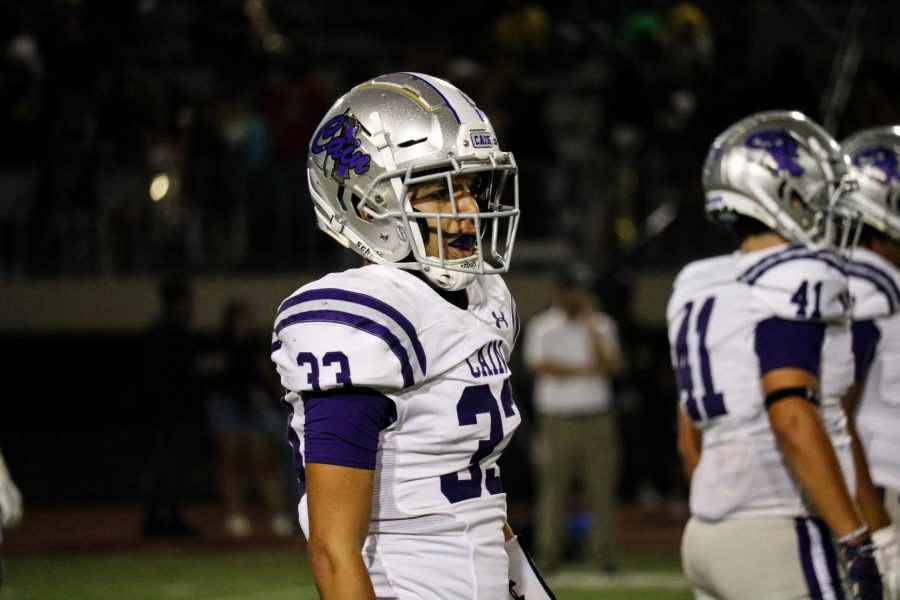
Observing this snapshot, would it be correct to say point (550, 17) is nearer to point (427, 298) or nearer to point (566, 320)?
point (566, 320)

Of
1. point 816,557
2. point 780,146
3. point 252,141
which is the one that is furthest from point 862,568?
point 252,141

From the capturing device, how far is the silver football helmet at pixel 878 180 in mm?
4223

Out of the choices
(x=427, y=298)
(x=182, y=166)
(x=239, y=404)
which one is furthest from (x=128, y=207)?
(x=427, y=298)

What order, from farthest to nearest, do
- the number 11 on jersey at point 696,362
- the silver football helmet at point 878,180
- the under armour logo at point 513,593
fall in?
the silver football helmet at point 878,180
the number 11 on jersey at point 696,362
the under armour logo at point 513,593

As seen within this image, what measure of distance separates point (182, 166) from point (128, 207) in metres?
0.53

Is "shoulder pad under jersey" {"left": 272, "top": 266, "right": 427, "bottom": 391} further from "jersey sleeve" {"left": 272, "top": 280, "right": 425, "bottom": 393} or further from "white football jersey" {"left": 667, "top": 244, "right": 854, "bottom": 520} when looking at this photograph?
"white football jersey" {"left": 667, "top": 244, "right": 854, "bottom": 520}

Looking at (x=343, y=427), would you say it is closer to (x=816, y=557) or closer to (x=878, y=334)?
(x=816, y=557)

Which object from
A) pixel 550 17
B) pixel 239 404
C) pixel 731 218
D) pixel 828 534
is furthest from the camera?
pixel 550 17

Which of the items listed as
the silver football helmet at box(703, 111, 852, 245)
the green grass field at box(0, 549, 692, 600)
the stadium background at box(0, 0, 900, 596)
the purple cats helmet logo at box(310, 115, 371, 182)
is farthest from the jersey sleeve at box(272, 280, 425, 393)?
the stadium background at box(0, 0, 900, 596)

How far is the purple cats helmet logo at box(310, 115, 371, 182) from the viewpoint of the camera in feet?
8.71

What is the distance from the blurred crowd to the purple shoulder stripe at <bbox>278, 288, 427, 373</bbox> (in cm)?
881

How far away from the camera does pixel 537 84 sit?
13.3 meters

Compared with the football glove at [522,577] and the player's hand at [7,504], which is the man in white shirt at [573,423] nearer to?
the player's hand at [7,504]

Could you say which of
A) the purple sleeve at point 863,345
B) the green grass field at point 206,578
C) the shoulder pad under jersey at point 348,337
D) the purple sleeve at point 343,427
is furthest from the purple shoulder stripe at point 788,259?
the green grass field at point 206,578
